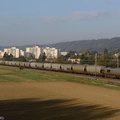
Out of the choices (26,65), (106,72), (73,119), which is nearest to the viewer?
(73,119)

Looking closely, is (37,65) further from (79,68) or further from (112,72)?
(112,72)

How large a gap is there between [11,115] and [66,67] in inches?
2549

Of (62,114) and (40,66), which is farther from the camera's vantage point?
(40,66)

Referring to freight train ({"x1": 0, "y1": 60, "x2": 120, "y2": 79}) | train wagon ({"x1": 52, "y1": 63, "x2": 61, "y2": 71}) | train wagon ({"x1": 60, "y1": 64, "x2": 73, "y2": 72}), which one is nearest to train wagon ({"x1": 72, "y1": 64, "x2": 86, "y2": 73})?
freight train ({"x1": 0, "y1": 60, "x2": 120, "y2": 79})

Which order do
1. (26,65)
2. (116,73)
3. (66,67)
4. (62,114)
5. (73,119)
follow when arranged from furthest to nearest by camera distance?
1. (26,65)
2. (66,67)
3. (116,73)
4. (62,114)
5. (73,119)


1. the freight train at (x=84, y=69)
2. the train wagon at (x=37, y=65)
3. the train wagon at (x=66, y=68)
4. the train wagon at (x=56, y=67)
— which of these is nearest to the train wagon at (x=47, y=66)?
the freight train at (x=84, y=69)

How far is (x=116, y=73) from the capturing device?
5853cm

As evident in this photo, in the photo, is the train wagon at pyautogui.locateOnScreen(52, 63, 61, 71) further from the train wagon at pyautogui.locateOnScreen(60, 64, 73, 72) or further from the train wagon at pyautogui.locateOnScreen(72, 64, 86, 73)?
the train wagon at pyautogui.locateOnScreen(72, 64, 86, 73)

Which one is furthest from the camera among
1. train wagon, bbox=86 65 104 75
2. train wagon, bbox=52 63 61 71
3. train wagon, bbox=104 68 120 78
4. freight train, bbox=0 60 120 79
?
train wagon, bbox=52 63 61 71

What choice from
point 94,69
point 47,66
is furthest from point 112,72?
point 47,66

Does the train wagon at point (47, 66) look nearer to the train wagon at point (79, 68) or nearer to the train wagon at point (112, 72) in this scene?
the train wagon at point (79, 68)

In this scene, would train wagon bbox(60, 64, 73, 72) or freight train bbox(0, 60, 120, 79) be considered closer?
freight train bbox(0, 60, 120, 79)

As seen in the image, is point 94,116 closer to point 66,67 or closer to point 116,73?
point 116,73

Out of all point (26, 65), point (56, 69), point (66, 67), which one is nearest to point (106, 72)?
point (66, 67)
